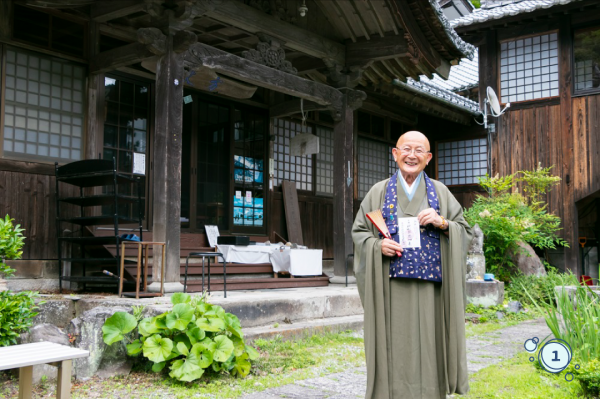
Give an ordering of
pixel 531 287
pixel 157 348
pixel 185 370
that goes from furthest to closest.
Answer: pixel 531 287 → pixel 157 348 → pixel 185 370

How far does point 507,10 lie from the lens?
1425 centimetres

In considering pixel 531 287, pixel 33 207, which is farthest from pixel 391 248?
pixel 531 287

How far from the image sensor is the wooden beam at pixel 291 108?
419 inches

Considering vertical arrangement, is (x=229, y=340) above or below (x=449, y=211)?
below

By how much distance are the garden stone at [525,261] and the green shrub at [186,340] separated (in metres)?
8.15

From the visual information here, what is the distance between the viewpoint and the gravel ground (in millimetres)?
4895

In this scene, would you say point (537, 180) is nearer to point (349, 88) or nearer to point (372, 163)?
point (372, 163)

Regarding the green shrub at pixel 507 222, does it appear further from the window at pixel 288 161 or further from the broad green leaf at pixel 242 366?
the broad green leaf at pixel 242 366

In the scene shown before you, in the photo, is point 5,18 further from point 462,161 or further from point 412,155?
point 462,161

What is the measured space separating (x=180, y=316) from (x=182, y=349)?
287mm

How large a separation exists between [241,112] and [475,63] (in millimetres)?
11723

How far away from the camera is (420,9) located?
8836 millimetres

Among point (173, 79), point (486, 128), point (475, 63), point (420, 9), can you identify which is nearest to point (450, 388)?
point (173, 79)

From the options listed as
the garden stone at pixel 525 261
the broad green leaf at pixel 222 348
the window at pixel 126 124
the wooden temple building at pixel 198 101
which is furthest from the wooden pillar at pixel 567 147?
the broad green leaf at pixel 222 348
